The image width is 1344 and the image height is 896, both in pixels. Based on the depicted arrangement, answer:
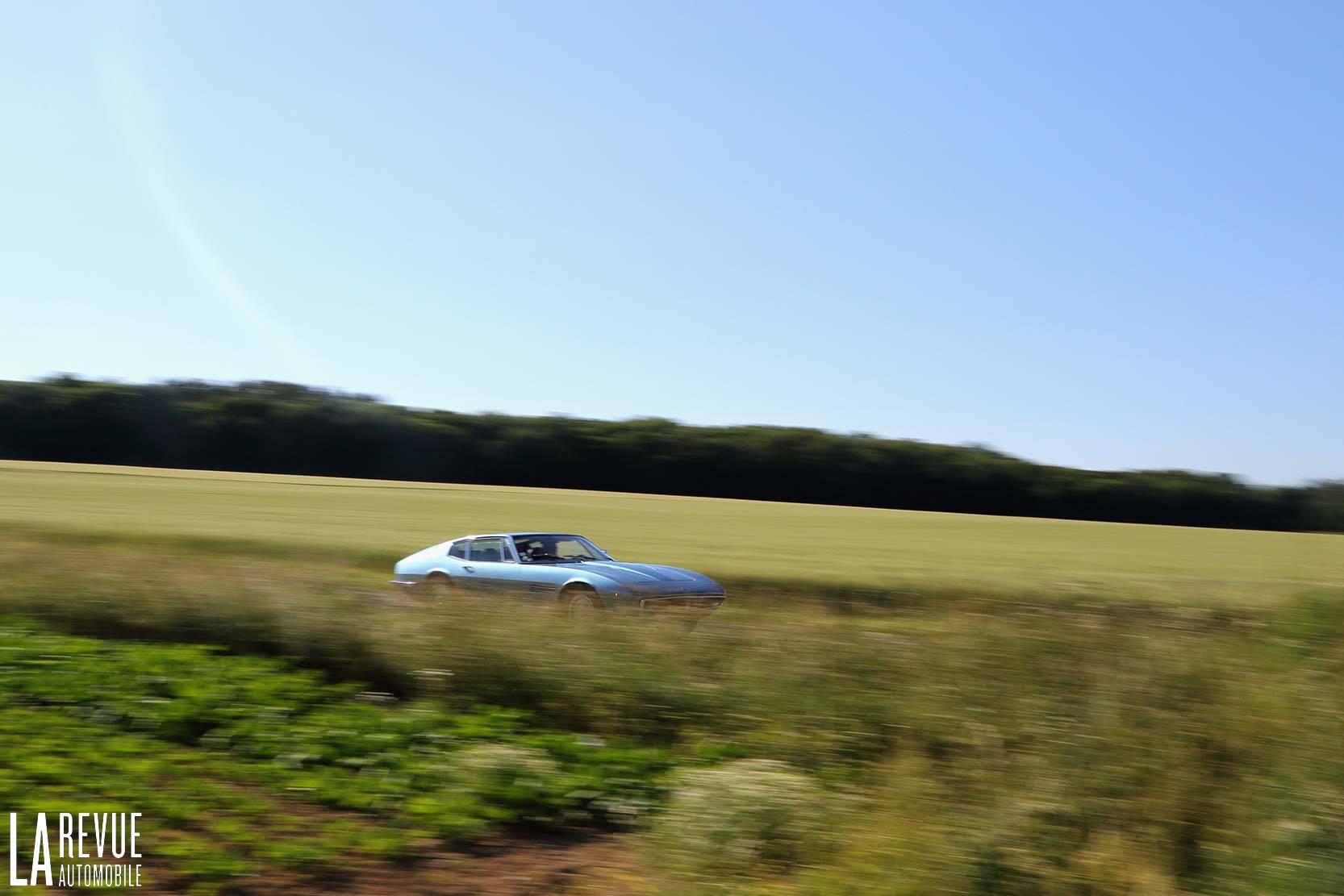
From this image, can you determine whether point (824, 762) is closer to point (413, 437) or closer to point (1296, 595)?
point (1296, 595)

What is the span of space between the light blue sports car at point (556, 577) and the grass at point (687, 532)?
128 inches

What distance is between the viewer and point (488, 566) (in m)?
12.4

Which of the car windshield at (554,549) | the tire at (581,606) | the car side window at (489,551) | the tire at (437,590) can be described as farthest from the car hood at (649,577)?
the tire at (437,590)

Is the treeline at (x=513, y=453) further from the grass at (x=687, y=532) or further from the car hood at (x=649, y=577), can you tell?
the car hood at (x=649, y=577)

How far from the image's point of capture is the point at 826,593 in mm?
15469

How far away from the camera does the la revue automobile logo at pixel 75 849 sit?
14.5 ft

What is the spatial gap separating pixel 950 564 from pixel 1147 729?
1602 centimetres

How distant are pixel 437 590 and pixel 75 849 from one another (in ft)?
18.8

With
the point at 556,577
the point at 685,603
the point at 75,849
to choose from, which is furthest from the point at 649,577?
the point at 75,849

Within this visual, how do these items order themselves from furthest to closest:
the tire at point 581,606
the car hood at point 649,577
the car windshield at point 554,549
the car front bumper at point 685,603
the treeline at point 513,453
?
1. the treeline at point 513,453
2. the car windshield at point 554,549
3. the car hood at point 649,577
4. the car front bumper at point 685,603
5. the tire at point 581,606

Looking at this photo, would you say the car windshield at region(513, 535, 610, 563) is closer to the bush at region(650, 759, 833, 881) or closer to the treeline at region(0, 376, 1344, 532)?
the bush at region(650, 759, 833, 881)

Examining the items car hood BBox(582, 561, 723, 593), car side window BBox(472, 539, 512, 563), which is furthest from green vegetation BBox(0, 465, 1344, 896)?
car side window BBox(472, 539, 512, 563)

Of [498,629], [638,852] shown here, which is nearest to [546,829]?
[638,852]

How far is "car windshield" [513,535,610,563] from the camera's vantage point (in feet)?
40.0
